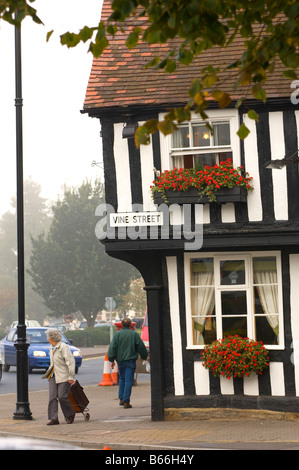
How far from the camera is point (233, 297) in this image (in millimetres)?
15492

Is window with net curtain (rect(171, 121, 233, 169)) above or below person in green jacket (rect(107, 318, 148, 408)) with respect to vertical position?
above

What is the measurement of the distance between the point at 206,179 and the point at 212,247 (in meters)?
1.15

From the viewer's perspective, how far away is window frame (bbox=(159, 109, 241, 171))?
15320mm

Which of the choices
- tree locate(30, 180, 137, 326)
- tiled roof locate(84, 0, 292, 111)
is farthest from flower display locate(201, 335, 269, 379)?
tree locate(30, 180, 137, 326)

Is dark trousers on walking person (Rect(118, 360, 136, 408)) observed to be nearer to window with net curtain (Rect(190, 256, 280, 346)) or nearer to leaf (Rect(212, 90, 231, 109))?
window with net curtain (Rect(190, 256, 280, 346))

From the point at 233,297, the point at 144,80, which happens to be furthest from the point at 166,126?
the point at 144,80

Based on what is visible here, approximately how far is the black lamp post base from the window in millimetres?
3328

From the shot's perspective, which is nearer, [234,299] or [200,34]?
[200,34]

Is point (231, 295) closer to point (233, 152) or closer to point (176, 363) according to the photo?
point (176, 363)

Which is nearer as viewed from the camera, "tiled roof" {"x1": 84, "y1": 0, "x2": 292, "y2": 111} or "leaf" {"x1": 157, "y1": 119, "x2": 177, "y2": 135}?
"leaf" {"x1": 157, "y1": 119, "x2": 177, "y2": 135}

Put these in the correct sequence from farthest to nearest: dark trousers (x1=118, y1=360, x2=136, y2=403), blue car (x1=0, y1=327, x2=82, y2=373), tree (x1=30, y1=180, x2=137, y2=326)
Answer: tree (x1=30, y1=180, x2=137, y2=326) → blue car (x1=0, y1=327, x2=82, y2=373) → dark trousers (x1=118, y1=360, x2=136, y2=403)

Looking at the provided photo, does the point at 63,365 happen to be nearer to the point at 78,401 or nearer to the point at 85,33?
the point at 78,401

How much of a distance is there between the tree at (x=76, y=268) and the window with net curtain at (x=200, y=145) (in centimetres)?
4972
